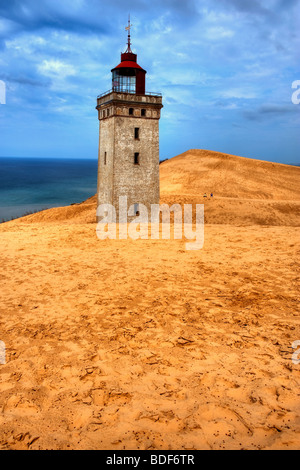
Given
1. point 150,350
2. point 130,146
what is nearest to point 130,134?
point 130,146

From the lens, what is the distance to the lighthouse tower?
75.0 feet

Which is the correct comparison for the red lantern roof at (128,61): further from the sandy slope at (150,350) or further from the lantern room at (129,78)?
the sandy slope at (150,350)

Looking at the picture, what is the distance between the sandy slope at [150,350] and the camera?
4.07 meters

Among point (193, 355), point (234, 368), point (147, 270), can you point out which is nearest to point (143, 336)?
point (193, 355)

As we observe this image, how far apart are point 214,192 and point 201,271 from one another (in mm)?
31331

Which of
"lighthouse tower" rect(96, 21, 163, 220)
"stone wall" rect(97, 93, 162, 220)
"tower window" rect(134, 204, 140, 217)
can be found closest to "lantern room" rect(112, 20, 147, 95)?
"lighthouse tower" rect(96, 21, 163, 220)

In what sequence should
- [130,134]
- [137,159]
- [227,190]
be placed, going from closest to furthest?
[130,134] → [137,159] → [227,190]

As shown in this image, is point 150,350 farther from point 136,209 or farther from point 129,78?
point 129,78

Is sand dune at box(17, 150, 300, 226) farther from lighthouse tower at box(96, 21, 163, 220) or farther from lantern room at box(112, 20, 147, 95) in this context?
lantern room at box(112, 20, 147, 95)

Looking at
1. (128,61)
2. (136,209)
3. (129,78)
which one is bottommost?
(136,209)

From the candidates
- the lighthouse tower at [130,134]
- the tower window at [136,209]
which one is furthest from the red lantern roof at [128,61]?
the tower window at [136,209]

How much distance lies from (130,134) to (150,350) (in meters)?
19.4

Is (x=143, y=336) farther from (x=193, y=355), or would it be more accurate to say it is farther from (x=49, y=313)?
(x=49, y=313)

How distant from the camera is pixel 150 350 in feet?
19.1
